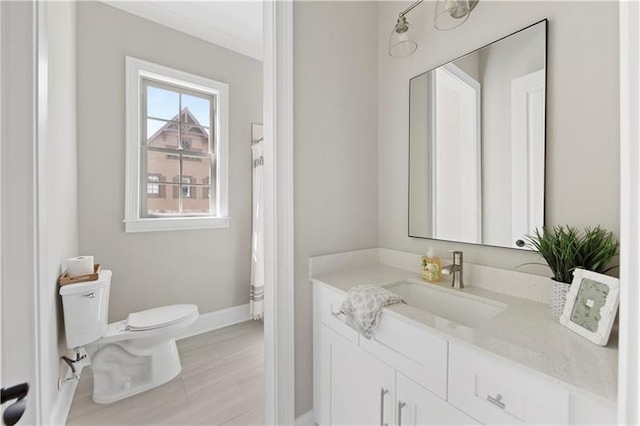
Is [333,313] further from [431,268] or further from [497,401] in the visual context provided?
[497,401]

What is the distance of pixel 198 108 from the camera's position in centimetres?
277

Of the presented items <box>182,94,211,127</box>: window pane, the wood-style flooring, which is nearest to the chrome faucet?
the wood-style flooring

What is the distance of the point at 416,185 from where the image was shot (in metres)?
1.64

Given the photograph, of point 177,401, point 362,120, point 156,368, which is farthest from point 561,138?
point 156,368

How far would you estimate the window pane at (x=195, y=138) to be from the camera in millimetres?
2713

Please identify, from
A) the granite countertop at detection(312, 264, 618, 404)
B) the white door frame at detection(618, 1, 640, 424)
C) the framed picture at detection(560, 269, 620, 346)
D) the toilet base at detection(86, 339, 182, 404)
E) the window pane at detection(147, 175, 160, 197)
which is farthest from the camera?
the window pane at detection(147, 175, 160, 197)

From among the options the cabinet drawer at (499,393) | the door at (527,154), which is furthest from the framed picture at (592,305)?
the door at (527,154)

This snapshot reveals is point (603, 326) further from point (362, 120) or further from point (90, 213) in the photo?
point (90, 213)

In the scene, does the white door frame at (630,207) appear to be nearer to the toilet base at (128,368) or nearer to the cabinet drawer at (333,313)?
the cabinet drawer at (333,313)

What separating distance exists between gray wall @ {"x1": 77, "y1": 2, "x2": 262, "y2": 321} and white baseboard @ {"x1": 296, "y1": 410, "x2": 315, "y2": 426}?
1.59m

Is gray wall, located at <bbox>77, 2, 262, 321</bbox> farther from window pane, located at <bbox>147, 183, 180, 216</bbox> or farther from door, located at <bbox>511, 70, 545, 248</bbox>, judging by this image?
door, located at <bbox>511, 70, 545, 248</bbox>

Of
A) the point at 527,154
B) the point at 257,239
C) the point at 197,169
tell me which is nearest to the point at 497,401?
the point at 527,154

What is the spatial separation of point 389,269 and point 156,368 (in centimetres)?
Result: 170

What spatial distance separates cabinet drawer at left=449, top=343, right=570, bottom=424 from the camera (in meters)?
0.72
